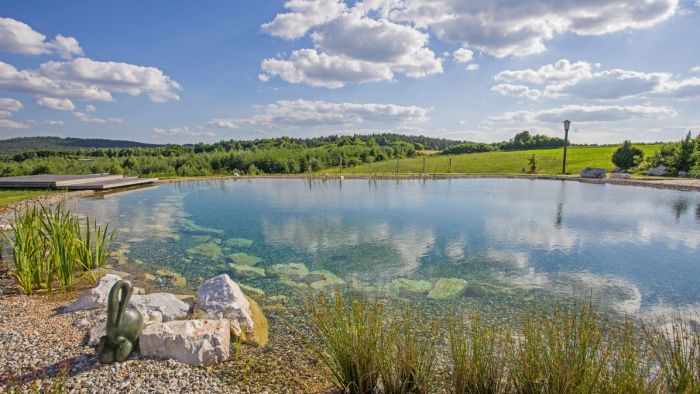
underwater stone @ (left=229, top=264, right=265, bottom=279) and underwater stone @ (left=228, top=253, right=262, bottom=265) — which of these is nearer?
underwater stone @ (left=229, top=264, right=265, bottom=279)

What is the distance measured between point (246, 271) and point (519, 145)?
1864 inches

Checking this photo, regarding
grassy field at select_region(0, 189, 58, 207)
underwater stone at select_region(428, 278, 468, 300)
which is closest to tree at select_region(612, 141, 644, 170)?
underwater stone at select_region(428, 278, 468, 300)

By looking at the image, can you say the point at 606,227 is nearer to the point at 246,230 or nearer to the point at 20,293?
the point at 246,230

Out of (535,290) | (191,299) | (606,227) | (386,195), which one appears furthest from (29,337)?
(386,195)

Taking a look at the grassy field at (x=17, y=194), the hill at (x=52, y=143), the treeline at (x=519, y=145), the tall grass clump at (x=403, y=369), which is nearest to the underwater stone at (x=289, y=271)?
the tall grass clump at (x=403, y=369)

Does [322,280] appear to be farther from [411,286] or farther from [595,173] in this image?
[595,173]

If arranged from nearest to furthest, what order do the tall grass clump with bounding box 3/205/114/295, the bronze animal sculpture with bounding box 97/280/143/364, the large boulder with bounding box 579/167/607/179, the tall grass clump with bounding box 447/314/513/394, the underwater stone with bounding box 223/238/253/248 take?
the tall grass clump with bounding box 447/314/513/394 < the bronze animal sculpture with bounding box 97/280/143/364 < the tall grass clump with bounding box 3/205/114/295 < the underwater stone with bounding box 223/238/253/248 < the large boulder with bounding box 579/167/607/179

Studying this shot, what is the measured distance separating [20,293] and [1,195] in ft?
35.0

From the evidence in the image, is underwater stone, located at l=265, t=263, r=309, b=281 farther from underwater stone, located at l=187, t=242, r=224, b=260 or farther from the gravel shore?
the gravel shore

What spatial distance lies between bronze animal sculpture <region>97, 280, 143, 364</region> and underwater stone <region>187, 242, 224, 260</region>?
348 centimetres

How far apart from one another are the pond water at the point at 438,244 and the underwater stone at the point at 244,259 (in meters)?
0.03

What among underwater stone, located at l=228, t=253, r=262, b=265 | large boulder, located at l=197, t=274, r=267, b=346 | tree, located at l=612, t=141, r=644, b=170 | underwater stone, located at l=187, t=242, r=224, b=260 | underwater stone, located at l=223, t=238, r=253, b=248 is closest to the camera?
large boulder, located at l=197, t=274, r=267, b=346

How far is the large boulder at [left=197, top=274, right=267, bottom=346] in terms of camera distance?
3.50m

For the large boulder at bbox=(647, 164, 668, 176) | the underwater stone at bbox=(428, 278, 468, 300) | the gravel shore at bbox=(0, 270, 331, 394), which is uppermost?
→ the large boulder at bbox=(647, 164, 668, 176)
